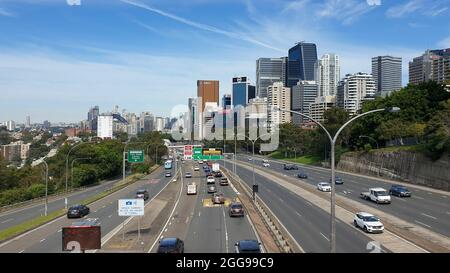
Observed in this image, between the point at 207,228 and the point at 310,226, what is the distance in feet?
23.5

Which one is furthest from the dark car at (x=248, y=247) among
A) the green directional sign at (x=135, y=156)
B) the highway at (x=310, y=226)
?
the green directional sign at (x=135, y=156)

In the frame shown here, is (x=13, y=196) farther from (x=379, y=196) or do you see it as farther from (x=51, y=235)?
(x=379, y=196)

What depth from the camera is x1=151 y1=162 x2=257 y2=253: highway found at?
2648 centimetres

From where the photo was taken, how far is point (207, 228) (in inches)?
1308

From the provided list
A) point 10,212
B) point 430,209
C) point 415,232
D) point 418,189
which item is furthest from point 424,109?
point 10,212

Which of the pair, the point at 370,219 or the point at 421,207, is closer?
the point at 370,219

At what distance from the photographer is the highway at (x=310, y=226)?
2591 centimetres

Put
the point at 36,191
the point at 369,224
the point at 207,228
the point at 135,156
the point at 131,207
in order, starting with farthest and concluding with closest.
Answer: the point at 36,191 < the point at 135,156 < the point at 207,228 < the point at 131,207 < the point at 369,224

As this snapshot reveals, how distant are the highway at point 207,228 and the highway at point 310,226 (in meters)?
3.21

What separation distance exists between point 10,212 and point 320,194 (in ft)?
114

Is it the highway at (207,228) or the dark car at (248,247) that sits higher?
the dark car at (248,247)

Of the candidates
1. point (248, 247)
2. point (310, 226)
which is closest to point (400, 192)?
point (310, 226)

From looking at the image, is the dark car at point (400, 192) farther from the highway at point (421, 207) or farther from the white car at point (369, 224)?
the white car at point (369, 224)

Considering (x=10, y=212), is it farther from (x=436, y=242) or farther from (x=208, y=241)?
(x=436, y=242)
